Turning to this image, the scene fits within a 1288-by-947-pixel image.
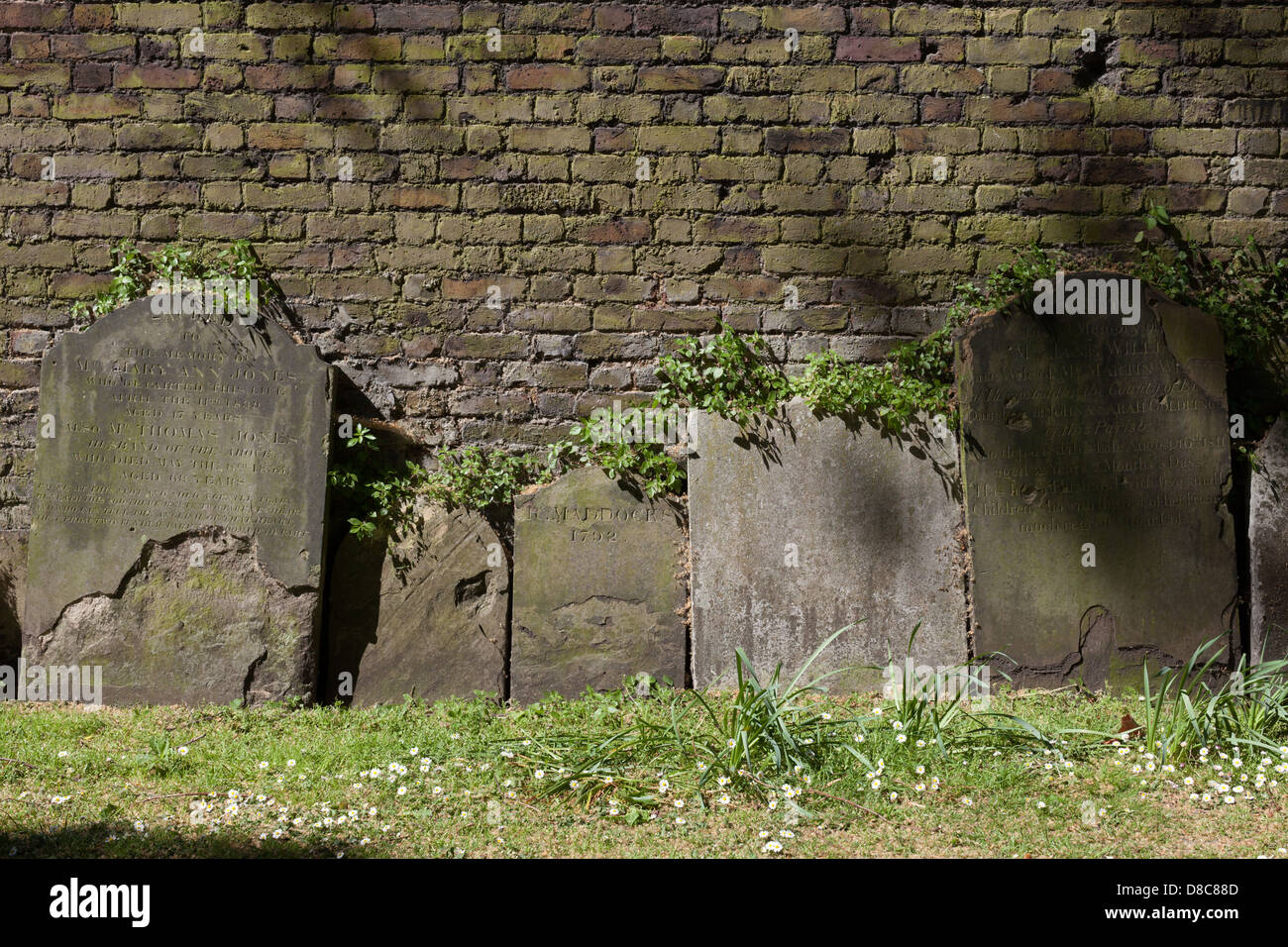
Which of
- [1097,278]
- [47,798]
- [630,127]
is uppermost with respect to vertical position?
[630,127]

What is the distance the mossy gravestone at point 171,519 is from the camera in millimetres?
3996

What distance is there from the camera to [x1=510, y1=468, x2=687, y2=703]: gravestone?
13.5 feet

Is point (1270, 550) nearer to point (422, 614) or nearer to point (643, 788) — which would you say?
point (643, 788)

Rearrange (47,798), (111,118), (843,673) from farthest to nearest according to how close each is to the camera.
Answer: (111,118) < (843,673) < (47,798)

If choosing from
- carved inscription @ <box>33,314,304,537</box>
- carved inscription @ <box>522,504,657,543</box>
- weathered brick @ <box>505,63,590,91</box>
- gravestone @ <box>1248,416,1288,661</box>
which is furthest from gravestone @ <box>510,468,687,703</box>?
gravestone @ <box>1248,416,1288,661</box>

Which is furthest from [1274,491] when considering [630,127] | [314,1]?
[314,1]

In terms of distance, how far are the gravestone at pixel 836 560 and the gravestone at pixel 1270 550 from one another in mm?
1210

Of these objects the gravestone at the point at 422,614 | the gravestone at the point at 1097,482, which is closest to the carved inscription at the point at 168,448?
the gravestone at the point at 422,614

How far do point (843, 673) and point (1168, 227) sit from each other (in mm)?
2506

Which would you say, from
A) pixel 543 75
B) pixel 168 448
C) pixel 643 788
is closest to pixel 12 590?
pixel 168 448

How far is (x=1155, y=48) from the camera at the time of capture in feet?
14.5

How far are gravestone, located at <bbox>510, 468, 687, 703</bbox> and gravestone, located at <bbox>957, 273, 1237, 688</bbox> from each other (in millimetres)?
1274

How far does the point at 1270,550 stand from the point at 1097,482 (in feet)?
2.48

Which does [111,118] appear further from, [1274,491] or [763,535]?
[1274,491]
